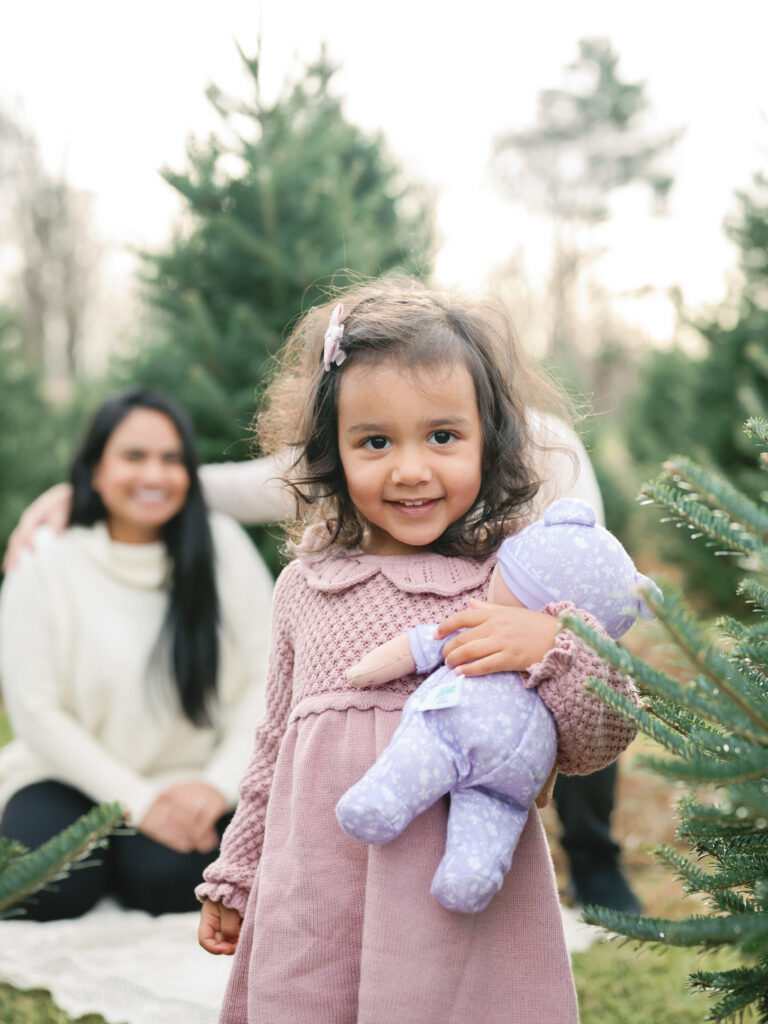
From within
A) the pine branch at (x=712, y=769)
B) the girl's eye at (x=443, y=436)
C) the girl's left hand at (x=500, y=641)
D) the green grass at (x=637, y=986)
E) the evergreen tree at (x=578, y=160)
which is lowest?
the green grass at (x=637, y=986)

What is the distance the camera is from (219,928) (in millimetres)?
1815

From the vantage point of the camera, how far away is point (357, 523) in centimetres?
187

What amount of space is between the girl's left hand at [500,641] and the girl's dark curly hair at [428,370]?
1.01 feet

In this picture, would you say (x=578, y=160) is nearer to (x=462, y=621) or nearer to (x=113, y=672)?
(x=113, y=672)

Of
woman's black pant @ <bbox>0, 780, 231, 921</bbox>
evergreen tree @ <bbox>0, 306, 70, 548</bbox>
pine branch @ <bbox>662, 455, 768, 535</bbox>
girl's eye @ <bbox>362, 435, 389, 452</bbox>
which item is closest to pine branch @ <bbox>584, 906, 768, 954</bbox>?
pine branch @ <bbox>662, 455, 768, 535</bbox>

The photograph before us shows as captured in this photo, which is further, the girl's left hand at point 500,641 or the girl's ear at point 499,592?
the girl's ear at point 499,592

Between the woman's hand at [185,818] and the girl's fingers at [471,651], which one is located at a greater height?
the girl's fingers at [471,651]

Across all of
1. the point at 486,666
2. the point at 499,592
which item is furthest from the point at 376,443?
the point at 486,666

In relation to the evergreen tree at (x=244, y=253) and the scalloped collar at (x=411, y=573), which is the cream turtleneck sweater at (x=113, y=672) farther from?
the scalloped collar at (x=411, y=573)

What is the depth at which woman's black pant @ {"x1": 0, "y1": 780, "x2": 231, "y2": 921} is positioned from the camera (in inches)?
125

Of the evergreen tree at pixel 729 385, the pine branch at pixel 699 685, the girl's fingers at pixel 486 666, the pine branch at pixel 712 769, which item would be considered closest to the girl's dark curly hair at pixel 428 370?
the girl's fingers at pixel 486 666

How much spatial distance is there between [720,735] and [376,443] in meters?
Answer: 0.77

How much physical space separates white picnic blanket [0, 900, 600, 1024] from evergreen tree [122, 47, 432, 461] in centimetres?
197

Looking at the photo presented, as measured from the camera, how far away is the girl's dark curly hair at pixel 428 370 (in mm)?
1691
